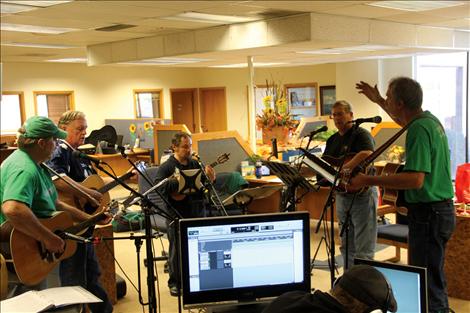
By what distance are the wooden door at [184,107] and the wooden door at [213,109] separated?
0.25 meters

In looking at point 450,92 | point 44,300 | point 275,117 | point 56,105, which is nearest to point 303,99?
point 450,92

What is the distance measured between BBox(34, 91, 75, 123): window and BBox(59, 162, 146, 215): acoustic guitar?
8.86 m

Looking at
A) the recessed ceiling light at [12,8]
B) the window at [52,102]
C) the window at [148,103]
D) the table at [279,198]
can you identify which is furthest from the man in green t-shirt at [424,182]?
the window at [148,103]

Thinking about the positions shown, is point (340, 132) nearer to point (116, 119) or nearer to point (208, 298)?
point (208, 298)

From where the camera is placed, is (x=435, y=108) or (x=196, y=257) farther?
(x=435, y=108)

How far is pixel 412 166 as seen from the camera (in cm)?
308

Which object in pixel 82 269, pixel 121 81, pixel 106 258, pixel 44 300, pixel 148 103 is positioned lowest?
pixel 106 258

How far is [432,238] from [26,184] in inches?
89.6

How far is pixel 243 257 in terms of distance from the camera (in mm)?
2242

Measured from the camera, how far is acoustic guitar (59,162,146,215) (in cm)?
388

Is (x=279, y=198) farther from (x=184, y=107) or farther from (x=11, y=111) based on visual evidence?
(x=184, y=107)

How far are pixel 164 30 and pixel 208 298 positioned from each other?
19.2ft

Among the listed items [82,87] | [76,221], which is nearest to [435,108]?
[82,87]

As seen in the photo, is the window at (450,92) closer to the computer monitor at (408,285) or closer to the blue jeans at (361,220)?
the blue jeans at (361,220)
